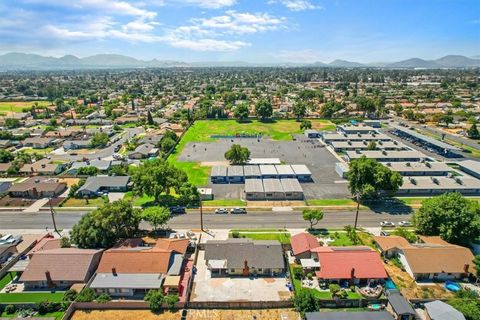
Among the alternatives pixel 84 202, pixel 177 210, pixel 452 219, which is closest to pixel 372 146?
pixel 452 219

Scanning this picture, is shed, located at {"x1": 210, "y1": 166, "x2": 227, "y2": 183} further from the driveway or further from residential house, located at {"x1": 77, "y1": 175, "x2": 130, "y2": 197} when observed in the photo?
the driveway

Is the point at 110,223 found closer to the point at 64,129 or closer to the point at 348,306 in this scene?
the point at 348,306

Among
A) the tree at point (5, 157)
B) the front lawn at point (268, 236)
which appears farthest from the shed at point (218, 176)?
the tree at point (5, 157)

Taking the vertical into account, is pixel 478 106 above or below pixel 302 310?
above

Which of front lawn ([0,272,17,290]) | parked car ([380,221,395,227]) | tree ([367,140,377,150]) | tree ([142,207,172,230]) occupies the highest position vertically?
tree ([367,140,377,150])

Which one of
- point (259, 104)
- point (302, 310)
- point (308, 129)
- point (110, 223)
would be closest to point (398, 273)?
point (302, 310)

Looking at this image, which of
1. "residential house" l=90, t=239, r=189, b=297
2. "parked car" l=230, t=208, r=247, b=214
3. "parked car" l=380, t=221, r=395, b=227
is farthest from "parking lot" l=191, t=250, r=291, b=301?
"parked car" l=380, t=221, r=395, b=227

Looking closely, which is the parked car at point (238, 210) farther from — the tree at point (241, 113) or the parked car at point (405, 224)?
the tree at point (241, 113)
